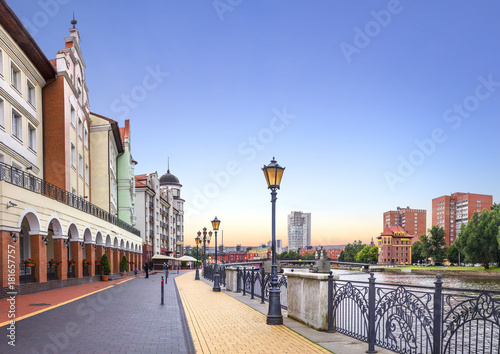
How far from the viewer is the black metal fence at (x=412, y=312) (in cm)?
574

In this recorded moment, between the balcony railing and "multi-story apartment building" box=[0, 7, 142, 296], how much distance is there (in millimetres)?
61

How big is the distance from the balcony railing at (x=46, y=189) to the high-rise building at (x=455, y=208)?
148 metres

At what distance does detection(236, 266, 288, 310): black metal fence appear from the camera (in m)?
14.5

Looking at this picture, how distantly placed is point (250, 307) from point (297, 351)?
6.89 metres

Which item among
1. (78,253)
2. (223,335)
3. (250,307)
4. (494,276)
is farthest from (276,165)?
(494,276)

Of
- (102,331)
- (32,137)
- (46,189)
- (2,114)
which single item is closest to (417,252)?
(32,137)

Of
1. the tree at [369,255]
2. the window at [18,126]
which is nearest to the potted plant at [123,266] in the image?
the window at [18,126]

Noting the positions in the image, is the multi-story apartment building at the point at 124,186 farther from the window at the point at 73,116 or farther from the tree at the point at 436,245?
the tree at the point at 436,245

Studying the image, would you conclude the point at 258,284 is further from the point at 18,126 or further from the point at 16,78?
the point at 16,78

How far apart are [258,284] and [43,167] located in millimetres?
16514

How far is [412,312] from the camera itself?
6.70 meters

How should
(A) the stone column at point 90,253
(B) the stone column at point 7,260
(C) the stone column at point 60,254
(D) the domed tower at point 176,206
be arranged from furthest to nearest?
(D) the domed tower at point 176,206 < (A) the stone column at point 90,253 < (C) the stone column at point 60,254 < (B) the stone column at point 7,260

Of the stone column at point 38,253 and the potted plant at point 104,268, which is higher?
the stone column at point 38,253

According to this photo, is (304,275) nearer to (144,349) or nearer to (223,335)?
(223,335)
